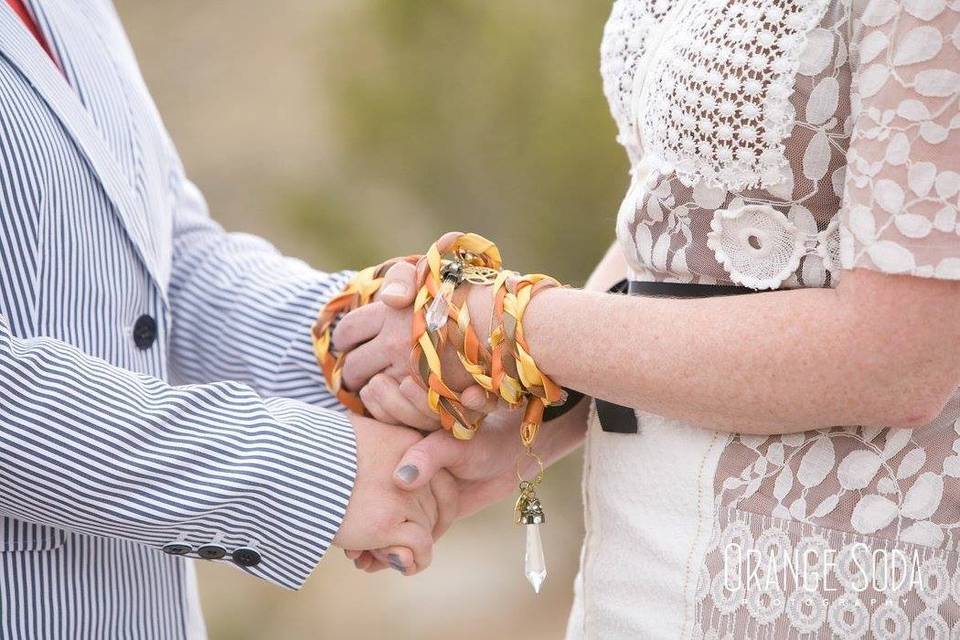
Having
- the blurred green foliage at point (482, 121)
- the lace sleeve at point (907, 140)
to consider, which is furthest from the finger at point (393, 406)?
the blurred green foliage at point (482, 121)

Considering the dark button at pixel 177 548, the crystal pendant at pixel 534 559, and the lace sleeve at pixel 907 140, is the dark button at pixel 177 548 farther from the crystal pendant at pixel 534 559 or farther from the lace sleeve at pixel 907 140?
the lace sleeve at pixel 907 140

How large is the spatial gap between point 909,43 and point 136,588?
1.13 meters

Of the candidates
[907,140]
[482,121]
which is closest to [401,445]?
[907,140]

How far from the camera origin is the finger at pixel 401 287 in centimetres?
134

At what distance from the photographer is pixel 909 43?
3.03ft

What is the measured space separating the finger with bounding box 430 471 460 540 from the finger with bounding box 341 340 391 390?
0.57ft

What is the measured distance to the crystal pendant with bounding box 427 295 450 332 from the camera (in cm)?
127

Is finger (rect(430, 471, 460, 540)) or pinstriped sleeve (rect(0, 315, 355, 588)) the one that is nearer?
pinstriped sleeve (rect(0, 315, 355, 588))

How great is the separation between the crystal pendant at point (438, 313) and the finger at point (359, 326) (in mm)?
130

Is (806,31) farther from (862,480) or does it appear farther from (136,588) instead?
(136,588)

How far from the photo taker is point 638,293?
4.04ft

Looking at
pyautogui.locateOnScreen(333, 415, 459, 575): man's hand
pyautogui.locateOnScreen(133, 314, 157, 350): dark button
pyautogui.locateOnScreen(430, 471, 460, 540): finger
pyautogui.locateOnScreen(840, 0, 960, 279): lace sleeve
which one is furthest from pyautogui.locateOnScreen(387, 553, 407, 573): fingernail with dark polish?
pyautogui.locateOnScreen(840, 0, 960, 279): lace sleeve

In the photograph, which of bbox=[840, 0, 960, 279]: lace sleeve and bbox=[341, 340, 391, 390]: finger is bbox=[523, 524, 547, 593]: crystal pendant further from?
bbox=[840, 0, 960, 279]: lace sleeve

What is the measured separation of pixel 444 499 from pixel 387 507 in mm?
158
